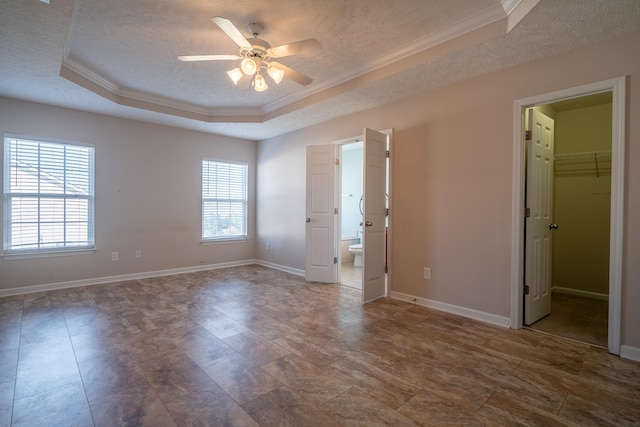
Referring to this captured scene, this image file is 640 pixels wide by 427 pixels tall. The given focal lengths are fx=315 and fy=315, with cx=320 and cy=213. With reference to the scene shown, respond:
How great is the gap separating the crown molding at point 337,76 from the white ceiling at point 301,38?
11 millimetres

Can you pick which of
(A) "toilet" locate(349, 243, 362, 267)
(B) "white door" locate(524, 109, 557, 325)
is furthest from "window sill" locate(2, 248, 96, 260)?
(B) "white door" locate(524, 109, 557, 325)

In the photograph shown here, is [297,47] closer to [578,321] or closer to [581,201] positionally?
[578,321]

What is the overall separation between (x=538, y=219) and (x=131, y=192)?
550 cm

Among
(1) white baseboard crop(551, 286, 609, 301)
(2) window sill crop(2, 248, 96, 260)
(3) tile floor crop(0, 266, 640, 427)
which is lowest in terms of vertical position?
(3) tile floor crop(0, 266, 640, 427)

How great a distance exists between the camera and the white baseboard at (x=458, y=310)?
10.1 feet

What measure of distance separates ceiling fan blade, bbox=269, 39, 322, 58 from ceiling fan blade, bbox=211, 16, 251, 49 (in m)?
0.22

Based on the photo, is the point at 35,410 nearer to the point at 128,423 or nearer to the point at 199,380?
the point at 128,423

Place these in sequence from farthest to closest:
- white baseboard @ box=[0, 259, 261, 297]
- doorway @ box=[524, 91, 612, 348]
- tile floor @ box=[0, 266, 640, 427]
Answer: white baseboard @ box=[0, 259, 261, 297]
doorway @ box=[524, 91, 612, 348]
tile floor @ box=[0, 266, 640, 427]

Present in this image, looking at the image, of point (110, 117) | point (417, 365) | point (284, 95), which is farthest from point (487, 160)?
point (110, 117)

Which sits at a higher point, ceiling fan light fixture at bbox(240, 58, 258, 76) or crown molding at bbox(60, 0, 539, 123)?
crown molding at bbox(60, 0, 539, 123)

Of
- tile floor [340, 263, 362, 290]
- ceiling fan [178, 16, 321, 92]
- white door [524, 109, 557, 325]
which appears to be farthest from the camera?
tile floor [340, 263, 362, 290]

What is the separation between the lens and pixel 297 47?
2.51 m

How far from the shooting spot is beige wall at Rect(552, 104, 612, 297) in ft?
13.2

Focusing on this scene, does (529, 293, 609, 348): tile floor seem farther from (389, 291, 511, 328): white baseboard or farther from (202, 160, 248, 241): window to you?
(202, 160, 248, 241): window
